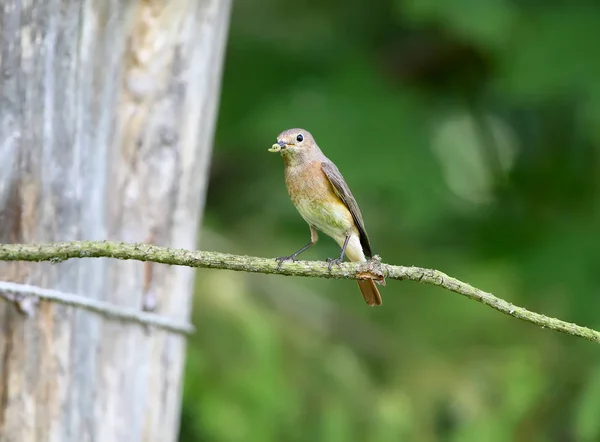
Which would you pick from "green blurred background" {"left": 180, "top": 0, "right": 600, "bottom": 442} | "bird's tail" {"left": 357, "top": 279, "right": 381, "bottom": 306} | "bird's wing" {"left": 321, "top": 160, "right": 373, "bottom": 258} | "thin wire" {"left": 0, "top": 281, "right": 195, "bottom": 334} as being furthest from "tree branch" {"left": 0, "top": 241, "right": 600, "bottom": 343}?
"green blurred background" {"left": 180, "top": 0, "right": 600, "bottom": 442}

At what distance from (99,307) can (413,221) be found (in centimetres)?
193

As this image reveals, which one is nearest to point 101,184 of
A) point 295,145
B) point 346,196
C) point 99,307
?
point 99,307

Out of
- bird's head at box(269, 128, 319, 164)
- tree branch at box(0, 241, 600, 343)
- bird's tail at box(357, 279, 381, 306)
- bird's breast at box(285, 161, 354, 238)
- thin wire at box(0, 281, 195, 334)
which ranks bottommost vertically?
thin wire at box(0, 281, 195, 334)

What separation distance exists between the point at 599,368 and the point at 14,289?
2.58 meters

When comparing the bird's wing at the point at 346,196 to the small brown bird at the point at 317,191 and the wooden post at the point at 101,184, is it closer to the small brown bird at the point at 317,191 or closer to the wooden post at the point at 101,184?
the small brown bird at the point at 317,191

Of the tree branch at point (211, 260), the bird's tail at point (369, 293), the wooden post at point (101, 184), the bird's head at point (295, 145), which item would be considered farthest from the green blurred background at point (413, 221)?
the tree branch at point (211, 260)

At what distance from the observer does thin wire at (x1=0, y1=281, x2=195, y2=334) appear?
8.16ft

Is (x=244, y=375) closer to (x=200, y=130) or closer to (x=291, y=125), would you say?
(x=291, y=125)

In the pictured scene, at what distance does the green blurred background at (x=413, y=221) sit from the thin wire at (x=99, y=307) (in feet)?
4.39

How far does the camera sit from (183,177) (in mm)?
3035

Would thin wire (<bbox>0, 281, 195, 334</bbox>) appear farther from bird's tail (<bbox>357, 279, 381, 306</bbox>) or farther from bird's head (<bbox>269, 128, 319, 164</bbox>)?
bird's head (<bbox>269, 128, 319, 164</bbox>)

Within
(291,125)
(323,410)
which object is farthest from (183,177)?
(323,410)

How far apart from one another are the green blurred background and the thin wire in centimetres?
134

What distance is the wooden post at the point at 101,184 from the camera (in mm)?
2475
